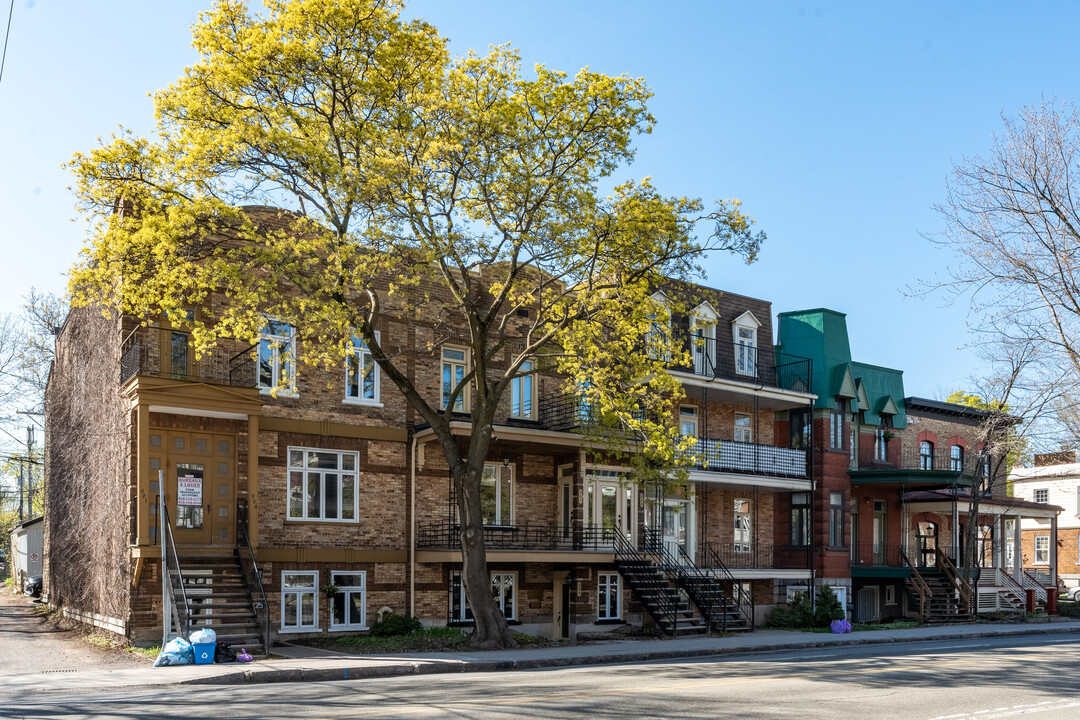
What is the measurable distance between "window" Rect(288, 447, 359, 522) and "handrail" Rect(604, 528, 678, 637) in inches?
297

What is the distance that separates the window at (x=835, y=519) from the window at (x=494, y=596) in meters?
12.7

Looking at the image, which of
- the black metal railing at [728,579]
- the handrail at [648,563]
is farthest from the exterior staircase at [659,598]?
the black metal railing at [728,579]

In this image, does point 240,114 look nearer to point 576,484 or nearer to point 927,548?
point 576,484

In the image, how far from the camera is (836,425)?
119 ft

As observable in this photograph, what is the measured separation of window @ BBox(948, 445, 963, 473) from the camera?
4084 centimetres

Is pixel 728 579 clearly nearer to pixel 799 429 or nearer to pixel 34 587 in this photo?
pixel 799 429

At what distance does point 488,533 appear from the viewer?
27.5 m

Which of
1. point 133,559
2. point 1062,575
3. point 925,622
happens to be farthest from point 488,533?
point 1062,575

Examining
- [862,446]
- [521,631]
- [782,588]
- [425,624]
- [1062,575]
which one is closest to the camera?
[425,624]

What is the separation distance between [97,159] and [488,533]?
533 inches

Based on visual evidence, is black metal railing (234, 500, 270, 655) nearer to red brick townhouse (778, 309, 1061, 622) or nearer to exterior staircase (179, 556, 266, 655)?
exterior staircase (179, 556, 266, 655)

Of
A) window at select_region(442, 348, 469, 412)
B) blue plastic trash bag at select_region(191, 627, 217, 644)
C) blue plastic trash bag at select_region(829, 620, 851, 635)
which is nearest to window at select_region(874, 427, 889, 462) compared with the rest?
blue plastic trash bag at select_region(829, 620, 851, 635)

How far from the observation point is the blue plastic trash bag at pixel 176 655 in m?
17.9

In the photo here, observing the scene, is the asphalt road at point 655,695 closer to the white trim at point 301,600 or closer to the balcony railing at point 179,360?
the white trim at point 301,600
